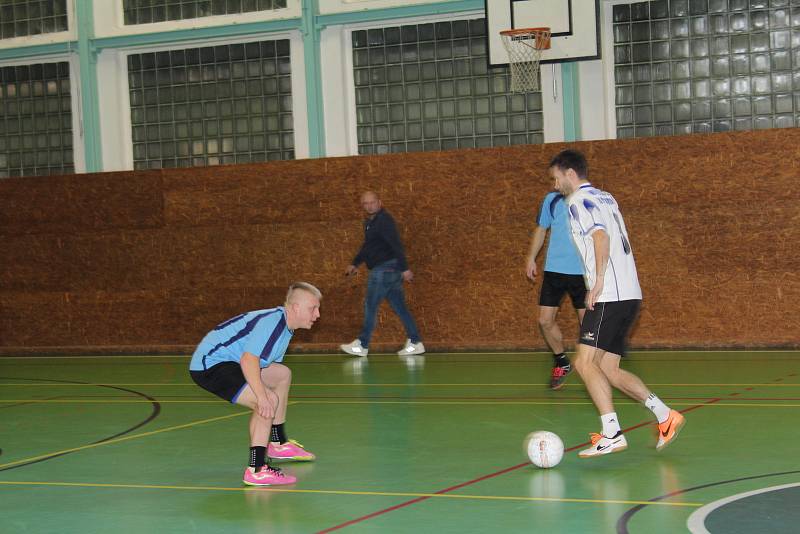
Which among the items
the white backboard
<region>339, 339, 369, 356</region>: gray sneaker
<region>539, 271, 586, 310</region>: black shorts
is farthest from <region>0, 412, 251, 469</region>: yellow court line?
the white backboard

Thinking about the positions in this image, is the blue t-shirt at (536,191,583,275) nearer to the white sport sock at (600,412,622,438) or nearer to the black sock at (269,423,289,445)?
the white sport sock at (600,412,622,438)

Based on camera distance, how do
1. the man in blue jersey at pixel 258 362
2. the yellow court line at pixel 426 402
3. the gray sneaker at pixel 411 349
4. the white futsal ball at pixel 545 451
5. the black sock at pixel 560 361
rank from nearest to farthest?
1. the man in blue jersey at pixel 258 362
2. the white futsal ball at pixel 545 451
3. the yellow court line at pixel 426 402
4. the black sock at pixel 560 361
5. the gray sneaker at pixel 411 349

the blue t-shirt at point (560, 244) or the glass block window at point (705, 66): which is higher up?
the glass block window at point (705, 66)

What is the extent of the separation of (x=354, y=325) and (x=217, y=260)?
2.35 m

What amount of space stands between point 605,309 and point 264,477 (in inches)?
93.8

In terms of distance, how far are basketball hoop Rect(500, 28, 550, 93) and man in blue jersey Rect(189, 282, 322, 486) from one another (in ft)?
29.4

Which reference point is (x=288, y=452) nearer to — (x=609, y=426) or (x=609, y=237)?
(x=609, y=426)

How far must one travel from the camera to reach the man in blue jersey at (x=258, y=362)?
6.86 metres

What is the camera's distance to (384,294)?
15086 millimetres

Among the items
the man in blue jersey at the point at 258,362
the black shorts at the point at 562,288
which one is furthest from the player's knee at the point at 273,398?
the black shorts at the point at 562,288

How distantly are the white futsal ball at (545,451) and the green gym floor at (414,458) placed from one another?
65mm

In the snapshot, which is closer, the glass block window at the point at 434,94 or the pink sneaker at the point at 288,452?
the pink sneaker at the point at 288,452

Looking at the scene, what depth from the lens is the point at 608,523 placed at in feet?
18.8

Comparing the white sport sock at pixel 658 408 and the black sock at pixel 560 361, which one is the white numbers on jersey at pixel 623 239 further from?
the black sock at pixel 560 361
